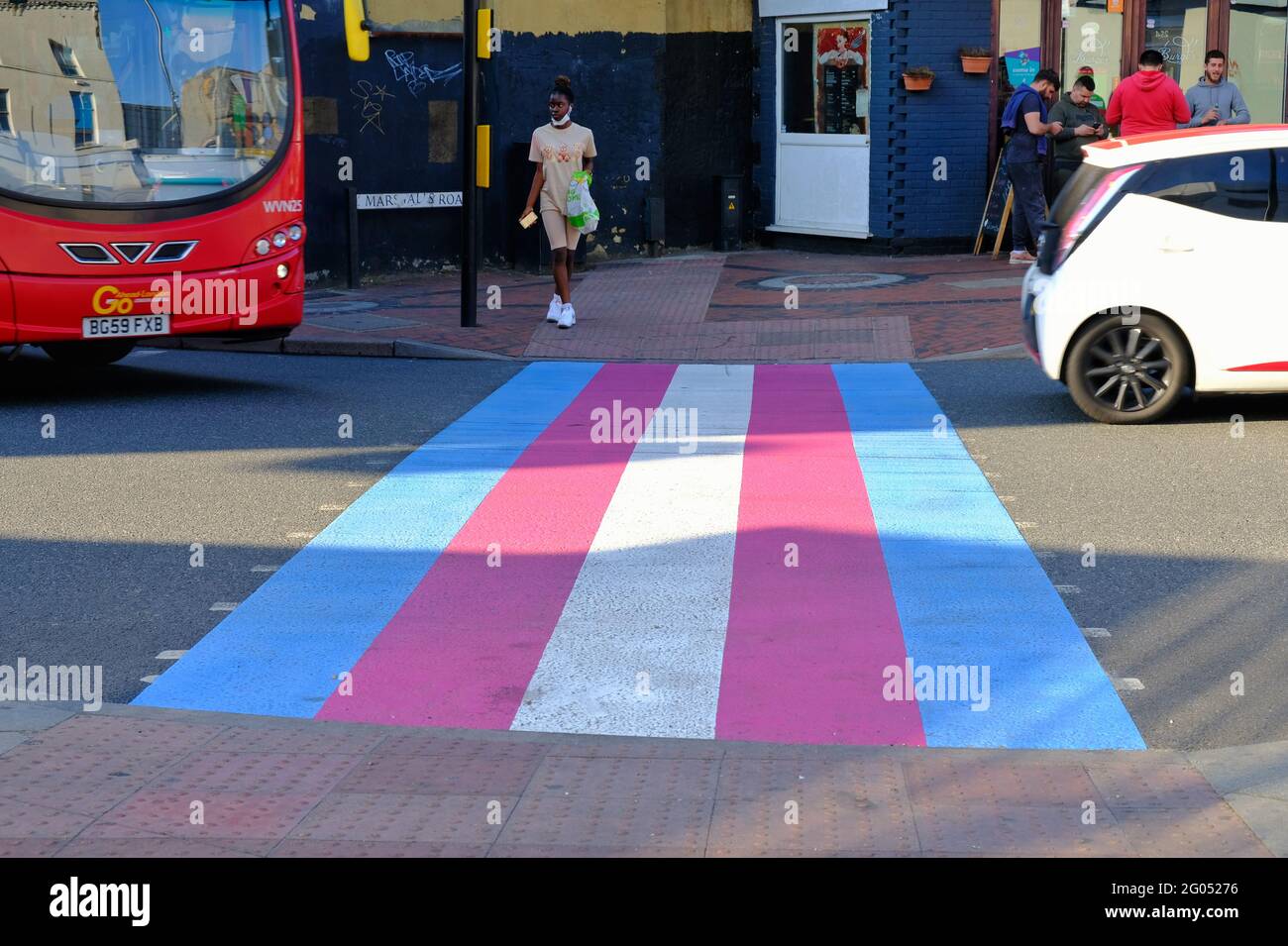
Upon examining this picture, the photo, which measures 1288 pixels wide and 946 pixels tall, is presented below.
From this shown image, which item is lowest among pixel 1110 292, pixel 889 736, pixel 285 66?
pixel 889 736

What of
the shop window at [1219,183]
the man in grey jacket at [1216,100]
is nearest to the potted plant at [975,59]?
the man in grey jacket at [1216,100]

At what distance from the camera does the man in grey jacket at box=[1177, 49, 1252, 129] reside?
18359 millimetres

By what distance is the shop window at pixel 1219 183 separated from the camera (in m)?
10.3

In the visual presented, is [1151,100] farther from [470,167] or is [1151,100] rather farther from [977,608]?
[977,608]

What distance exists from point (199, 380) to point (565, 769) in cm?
923

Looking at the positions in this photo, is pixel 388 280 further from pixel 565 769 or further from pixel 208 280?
pixel 565 769

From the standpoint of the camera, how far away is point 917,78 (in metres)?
20.6

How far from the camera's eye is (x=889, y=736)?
539 centimetres

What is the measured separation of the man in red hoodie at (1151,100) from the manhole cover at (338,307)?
7.93m

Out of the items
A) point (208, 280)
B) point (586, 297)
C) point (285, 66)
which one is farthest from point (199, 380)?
point (586, 297)

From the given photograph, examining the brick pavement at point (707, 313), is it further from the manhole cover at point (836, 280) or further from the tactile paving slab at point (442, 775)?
the tactile paving slab at point (442, 775)

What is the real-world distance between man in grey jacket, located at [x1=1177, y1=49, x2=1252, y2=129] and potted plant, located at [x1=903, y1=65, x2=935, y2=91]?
3.24 m
